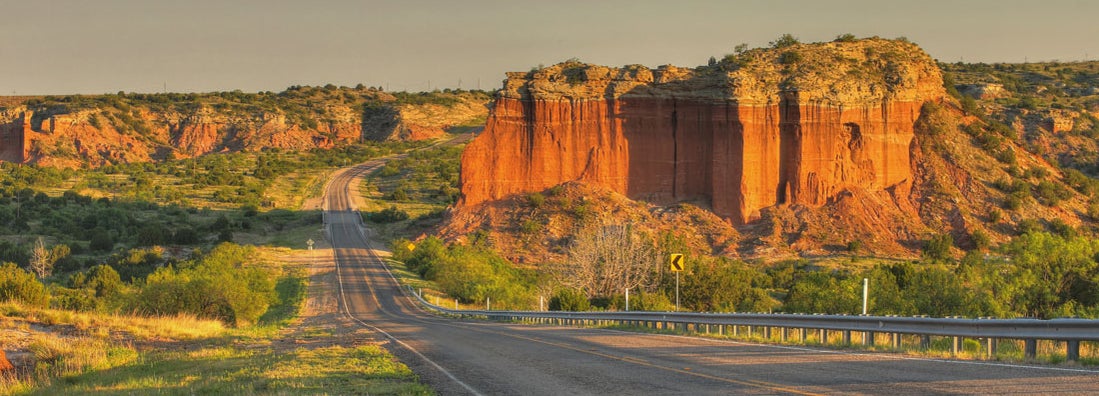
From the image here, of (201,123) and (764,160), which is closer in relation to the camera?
(764,160)

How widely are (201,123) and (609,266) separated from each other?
125 meters

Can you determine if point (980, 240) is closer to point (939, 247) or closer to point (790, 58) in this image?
point (939, 247)

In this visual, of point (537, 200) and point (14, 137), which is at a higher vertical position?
point (14, 137)

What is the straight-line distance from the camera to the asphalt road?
37.0ft

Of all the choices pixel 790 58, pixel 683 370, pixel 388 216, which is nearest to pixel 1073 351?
pixel 683 370

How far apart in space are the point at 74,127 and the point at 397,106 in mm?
54143

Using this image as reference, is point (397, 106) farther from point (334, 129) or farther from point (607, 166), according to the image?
point (607, 166)

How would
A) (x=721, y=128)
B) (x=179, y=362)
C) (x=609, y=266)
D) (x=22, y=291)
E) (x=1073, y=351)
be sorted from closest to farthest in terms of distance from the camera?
(x=1073, y=351) < (x=179, y=362) < (x=22, y=291) < (x=609, y=266) < (x=721, y=128)

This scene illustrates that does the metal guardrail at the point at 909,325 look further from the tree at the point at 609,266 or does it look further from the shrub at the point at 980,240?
the shrub at the point at 980,240

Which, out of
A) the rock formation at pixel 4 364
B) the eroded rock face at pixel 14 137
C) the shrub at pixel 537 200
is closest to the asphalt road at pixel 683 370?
the rock formation at pixel 4 364

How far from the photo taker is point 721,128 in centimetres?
6919

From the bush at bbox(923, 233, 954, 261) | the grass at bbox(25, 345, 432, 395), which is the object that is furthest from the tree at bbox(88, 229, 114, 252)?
the bush at bbox(923, 233, 954, 261)

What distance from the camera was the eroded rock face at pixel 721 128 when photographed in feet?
224

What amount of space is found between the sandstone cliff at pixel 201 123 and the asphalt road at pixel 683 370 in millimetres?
131773
